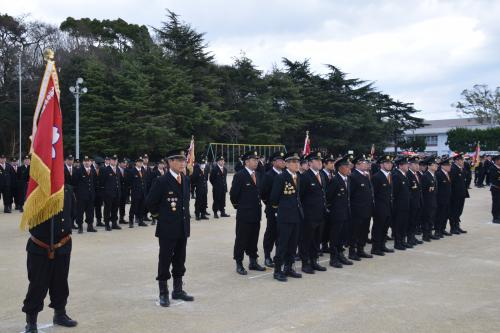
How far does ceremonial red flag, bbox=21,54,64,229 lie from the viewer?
5.13 metres

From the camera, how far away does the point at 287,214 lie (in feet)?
24.1

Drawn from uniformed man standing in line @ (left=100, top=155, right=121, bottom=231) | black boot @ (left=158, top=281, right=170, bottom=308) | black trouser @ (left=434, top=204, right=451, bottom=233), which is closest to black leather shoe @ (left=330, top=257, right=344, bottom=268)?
black boot @ (left=158, top=281, right=170, bottom=308)

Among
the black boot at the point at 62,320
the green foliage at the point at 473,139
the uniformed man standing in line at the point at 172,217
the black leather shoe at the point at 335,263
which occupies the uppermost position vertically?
the green foliage at the point at 473,139

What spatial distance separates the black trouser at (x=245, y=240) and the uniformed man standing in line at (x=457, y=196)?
6.16 meters

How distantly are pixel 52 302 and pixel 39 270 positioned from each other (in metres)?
0.43

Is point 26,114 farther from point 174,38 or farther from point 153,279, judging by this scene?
point 153,279

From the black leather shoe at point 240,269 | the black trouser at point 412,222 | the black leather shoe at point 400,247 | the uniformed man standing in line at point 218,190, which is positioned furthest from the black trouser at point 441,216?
the uniformed man standing in line at point 218,190

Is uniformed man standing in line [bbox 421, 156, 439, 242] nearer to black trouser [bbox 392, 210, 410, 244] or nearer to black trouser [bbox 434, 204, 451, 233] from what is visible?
black trouser [bbox 434, 204, 451, 233]

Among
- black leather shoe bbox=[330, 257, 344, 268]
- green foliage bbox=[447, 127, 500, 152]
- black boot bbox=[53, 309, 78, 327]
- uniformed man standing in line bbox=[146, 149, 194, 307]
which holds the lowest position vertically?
black leather shoe bbox=[330, 257, 344, 268]

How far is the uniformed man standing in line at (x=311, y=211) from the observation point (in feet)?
Result: 25.6

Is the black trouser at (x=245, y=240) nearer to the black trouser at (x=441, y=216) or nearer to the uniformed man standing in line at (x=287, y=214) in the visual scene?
the uniformed man standing in line at (x=287, y=214)

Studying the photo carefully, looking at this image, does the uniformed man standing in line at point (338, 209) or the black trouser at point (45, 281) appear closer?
the black trouser at point (45, 281)

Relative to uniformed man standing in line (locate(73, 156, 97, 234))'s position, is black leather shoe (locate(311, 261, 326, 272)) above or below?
below

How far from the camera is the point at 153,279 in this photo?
7.32m
